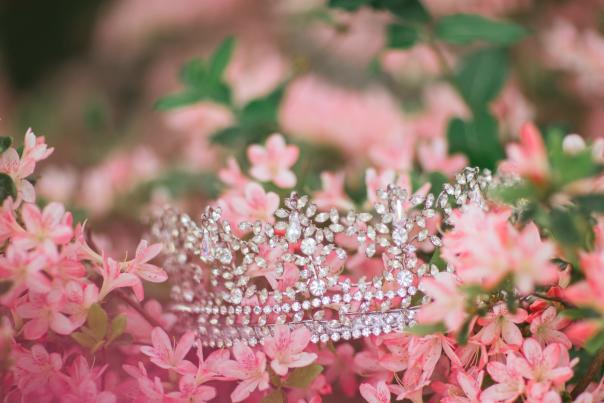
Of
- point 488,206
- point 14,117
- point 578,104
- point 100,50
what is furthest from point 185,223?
point 100,50

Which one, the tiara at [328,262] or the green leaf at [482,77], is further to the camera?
the green leaf at [482,77]

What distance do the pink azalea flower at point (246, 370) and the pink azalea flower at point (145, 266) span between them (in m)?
0.08

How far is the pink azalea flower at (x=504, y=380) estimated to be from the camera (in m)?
0.45

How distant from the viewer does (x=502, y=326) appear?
0.47 meters

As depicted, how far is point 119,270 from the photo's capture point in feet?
1.62

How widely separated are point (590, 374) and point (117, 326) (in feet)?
1.16

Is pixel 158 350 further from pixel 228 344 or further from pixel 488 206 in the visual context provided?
pixel 488 206

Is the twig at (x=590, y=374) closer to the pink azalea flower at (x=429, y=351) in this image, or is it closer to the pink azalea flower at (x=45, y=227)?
the pink azalea flower at (x=429, y=351)

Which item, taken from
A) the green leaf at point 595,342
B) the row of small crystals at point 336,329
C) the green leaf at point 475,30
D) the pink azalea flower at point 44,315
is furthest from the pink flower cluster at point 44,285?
the green leaf at point 475,30

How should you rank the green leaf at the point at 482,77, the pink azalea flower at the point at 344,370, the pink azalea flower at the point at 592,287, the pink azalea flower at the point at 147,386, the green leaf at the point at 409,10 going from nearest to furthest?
the pink azalea flower at the point at 592,287 → the pink azalea flower at the point at 147,386 → the pink azalea flower at the point at 344,370 → the green leaf at the point at 409,10 → the green leaf at the point at 482,77

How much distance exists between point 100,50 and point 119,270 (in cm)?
129

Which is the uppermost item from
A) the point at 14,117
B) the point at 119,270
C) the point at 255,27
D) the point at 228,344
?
the point at 119,270

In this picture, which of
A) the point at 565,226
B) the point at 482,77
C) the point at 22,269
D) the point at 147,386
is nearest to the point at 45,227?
the point at 22,269

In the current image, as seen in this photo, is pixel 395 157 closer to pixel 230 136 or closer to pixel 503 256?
pixel 230 136
